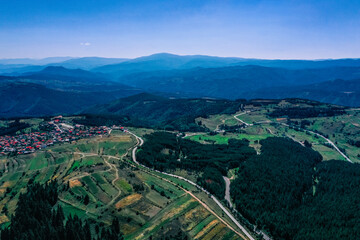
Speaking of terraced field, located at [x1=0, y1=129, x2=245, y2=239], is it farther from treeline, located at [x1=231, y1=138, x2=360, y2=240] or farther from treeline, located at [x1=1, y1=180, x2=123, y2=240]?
treeline, located at [x1=231, y1=138, x2=360, y2=240]

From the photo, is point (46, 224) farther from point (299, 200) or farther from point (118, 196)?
point (299, 200)

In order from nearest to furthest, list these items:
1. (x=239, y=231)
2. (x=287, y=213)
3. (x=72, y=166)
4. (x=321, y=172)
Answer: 1. (x=239, y=231)
2. (x=287, y=213)
3. (x=72, y=166)
4. (x=321, y=172)

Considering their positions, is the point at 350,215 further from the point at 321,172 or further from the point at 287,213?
the point at 321,172

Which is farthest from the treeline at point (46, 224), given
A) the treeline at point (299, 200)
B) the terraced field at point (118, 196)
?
the treeline at point (299, 200)

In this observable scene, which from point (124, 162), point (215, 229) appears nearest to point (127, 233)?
point (215, 229)

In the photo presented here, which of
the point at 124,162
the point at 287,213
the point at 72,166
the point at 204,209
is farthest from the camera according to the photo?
the point at 124,162

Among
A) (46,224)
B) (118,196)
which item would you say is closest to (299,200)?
(118,196)
